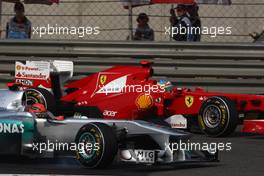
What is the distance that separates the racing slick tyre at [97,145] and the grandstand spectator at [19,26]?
600cm

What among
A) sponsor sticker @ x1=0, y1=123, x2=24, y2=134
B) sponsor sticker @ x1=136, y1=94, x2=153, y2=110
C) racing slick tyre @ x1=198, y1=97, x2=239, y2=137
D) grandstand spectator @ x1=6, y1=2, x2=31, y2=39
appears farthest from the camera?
grandstand spectator @ x1=6, y1=2, x2=31, y2=39

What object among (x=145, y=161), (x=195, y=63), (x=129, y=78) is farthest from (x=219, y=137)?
(x=145, y=161)

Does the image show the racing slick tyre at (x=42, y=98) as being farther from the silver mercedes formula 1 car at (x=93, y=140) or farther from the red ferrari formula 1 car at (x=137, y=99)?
the silver mercedes formula 1 car at (x=93, y=140)

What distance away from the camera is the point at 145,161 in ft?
27.5

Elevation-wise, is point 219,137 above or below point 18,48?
below

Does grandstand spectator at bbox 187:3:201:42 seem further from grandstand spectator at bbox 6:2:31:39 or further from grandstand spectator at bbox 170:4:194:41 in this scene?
grandstand spectator at bbox 6:2:31:39

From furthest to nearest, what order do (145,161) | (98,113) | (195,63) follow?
(195,63) → (98,113) → (145,161)

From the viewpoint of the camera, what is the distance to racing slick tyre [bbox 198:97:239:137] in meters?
11.7

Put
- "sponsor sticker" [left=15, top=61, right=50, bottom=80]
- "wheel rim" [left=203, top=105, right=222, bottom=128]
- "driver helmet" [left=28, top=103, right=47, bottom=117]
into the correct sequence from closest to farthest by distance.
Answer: "driver helmet" [left=28, top=103, right=47, bottom=117] → "wheel rim" [left=203, top=105, right=222, bottom=128] → "sponsor sticker" [left=15, top=61, right=50, bottom=80]

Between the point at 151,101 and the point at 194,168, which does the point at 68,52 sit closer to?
the point at 151,101

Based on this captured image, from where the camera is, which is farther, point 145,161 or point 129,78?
point 129,78

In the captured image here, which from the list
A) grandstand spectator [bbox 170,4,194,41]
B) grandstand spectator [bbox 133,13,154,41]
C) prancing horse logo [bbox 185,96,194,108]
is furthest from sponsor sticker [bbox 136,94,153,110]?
grandstand spectator [bbox 133,13,154,41]

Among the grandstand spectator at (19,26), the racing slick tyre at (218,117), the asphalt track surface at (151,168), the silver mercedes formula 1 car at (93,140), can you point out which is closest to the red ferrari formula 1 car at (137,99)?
the racing slick tyre at (218,117)

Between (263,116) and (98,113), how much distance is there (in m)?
2.23
